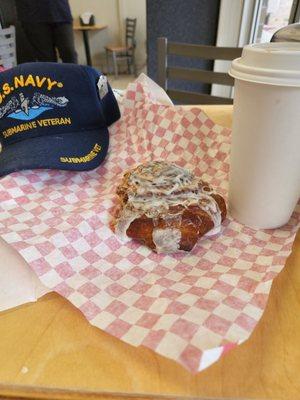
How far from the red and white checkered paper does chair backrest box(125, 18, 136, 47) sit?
4724 millimetres

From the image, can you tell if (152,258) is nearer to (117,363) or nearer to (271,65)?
(117,363)

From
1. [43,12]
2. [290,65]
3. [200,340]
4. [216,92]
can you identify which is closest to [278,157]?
[290,65]

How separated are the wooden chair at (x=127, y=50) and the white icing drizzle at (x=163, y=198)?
4652 millimetres

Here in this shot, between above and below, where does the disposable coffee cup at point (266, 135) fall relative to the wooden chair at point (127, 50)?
above

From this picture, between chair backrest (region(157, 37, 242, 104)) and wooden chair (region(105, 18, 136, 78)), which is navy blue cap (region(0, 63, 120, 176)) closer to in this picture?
chair backrest (region(157, 37, 242, 104))

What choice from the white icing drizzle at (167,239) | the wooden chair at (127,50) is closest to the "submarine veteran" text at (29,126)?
the white icing drizzle at (167,239)

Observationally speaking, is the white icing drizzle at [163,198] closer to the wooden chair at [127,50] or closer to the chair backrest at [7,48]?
the chair backrest at [7,48]

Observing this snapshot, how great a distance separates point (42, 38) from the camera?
211cm

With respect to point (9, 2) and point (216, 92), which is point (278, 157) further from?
point (9, 2)

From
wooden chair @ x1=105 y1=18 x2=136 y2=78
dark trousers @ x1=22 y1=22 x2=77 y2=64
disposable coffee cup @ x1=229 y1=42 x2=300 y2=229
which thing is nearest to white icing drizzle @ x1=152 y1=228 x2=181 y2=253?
disposable coffee cup @ x1=229 y1=42 x2=300 y2=229

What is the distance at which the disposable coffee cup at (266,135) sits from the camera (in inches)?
15.8

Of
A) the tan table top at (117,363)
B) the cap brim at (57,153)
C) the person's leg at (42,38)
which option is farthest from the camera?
the person's leg at (42,38)

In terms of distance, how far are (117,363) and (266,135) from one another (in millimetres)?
378

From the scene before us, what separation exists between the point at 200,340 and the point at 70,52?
233 centimetres
